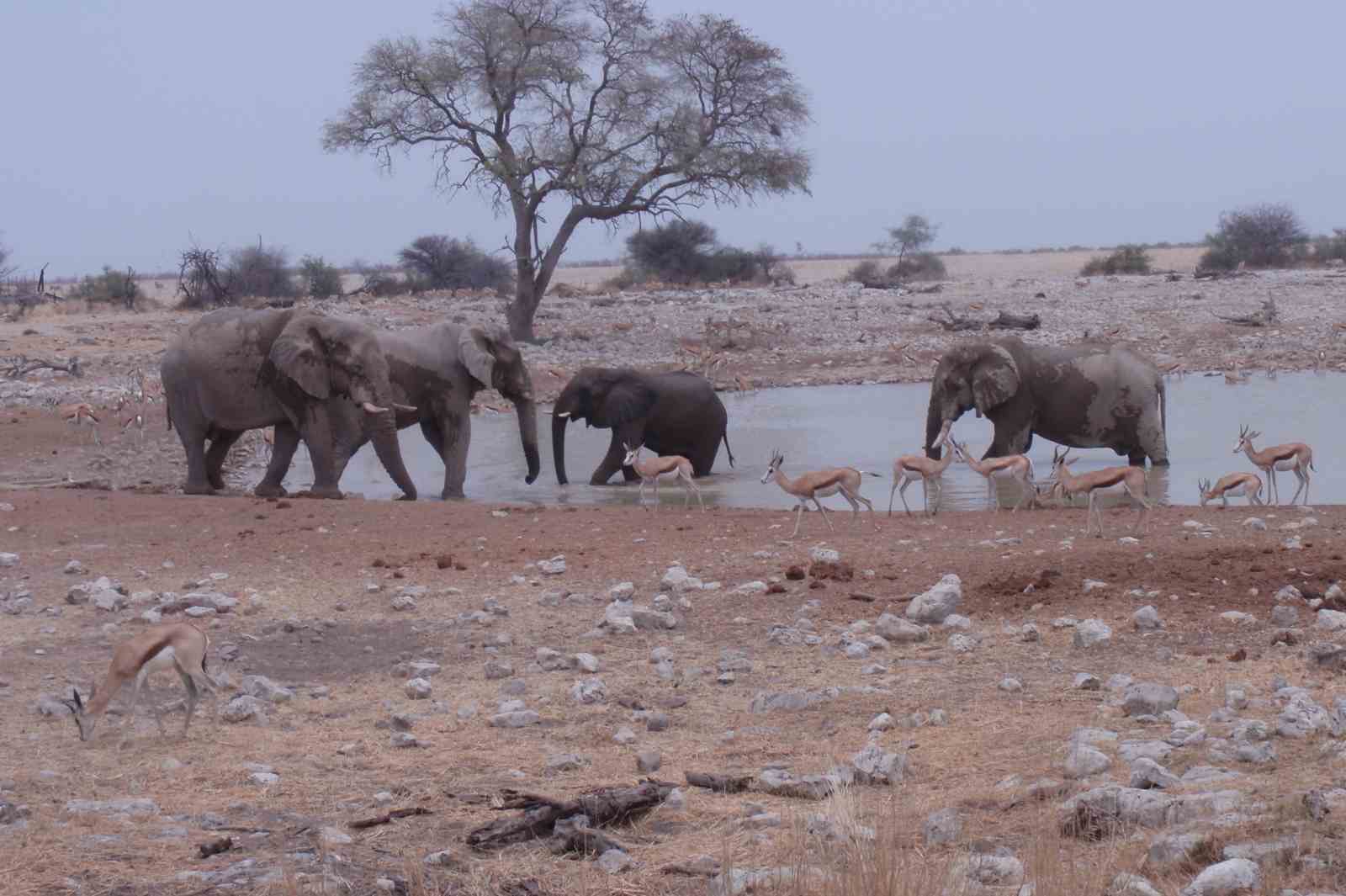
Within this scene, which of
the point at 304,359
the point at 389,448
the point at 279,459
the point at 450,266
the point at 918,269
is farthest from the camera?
the point at 918,269

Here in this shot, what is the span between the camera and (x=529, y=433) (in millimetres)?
20641

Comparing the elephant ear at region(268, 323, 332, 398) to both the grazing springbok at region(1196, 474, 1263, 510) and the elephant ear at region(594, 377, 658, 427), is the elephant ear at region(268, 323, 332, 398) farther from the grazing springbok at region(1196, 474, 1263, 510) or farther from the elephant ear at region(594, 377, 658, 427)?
the grazing springbok at region(1196, 474, 1263, 510)

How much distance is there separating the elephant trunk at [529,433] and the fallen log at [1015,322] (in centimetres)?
2252

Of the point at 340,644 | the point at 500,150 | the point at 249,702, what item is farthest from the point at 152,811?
the point at 500,150

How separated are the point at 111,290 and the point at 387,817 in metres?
53.8

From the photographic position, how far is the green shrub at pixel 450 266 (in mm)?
64312

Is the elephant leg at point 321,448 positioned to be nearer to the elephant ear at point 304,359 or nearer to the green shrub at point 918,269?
the elephant ear at point 304,359

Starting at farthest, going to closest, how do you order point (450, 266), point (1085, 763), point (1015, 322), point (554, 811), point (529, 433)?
point (450, 266) < point (1015, 322) < point (529, 433) < point (1085, 763) < point (554, 811)

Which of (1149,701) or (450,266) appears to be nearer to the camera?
(1149,701)

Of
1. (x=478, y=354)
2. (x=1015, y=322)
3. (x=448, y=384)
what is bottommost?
(x=448, y=384)

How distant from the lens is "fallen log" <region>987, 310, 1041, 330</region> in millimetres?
41125

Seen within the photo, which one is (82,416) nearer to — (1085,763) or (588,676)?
(588,676)

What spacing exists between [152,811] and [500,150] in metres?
37.2

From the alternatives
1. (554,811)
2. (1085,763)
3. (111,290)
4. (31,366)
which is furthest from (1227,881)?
(111,290)
